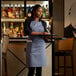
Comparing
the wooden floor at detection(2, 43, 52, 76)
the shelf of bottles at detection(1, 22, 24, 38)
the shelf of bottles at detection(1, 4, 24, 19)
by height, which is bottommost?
the wooden floor at detection(2, 43, 52, 76)

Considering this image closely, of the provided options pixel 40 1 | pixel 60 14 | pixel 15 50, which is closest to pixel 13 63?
pixel 15 50

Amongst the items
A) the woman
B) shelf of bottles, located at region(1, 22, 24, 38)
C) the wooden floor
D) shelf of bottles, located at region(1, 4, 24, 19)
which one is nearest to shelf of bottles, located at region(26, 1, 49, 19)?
shelf of bottles, located at region(1, 4, 24, 19)

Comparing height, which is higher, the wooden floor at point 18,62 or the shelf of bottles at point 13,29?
the shelf of bottles at point 13,29

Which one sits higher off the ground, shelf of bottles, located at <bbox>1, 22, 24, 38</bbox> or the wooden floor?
shelf of bottles, located at <bbox>1, 22, 24, 38</bbox>

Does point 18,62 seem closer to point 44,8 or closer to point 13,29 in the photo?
point 13,29

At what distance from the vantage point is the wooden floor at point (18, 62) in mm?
4762

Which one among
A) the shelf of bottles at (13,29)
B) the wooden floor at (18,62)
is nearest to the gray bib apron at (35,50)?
the wooden floor at (18,62)

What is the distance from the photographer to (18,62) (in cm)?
481

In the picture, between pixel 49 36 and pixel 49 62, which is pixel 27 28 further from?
pixel 49 62

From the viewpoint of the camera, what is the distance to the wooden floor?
4.76 m

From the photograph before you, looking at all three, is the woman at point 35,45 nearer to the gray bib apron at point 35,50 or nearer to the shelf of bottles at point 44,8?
the gray bib apron at point 35,50

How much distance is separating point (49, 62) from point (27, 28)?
1.00m

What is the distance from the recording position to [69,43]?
5.34 meters

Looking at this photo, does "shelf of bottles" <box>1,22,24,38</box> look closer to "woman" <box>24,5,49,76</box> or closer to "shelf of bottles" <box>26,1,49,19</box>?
"shelf of bottles" <box>26,1,49,19</box>
